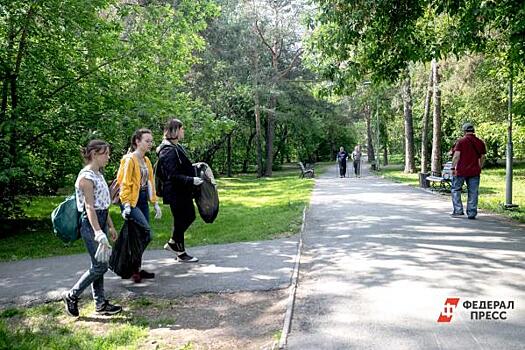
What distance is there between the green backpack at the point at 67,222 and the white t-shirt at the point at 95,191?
4.1 inches

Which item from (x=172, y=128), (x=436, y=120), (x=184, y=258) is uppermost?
(x=436, y=120)

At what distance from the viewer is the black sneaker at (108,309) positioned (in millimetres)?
4941

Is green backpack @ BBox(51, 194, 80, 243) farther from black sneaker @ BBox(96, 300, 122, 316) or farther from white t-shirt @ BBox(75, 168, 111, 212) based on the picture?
black sneaker @ BBox(96, 300, 122, 316)

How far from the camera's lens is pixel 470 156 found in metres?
9.58

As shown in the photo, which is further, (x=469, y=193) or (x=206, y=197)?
(x=469, y=193)

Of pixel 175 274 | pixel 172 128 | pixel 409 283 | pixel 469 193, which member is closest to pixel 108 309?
pixel 175 274

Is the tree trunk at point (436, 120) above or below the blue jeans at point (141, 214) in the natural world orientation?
above

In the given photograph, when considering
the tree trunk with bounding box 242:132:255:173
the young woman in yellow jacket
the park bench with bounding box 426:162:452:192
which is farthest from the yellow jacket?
the tree trunk with bounding box 242:132:255:173

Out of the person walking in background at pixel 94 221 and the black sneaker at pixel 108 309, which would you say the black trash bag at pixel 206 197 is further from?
the black sneaker at pixel 108 309

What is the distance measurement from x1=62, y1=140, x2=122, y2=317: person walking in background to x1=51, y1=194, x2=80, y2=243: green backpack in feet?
0.22

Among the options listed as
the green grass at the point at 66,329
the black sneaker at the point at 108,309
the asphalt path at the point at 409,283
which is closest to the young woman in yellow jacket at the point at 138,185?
the black sneaker at the point at 108,309

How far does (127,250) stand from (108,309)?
30.5 inches

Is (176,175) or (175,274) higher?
(176,175)

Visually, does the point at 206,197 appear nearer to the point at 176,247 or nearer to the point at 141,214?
the point at 176,247
